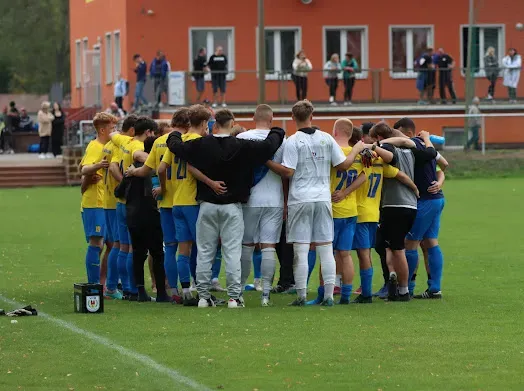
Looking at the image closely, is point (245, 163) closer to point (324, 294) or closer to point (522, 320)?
point (324, 294)

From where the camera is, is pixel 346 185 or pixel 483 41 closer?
pixel 346 185

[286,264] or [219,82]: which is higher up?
[219,82]

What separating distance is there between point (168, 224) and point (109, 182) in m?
1.09

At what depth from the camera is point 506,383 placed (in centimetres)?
910

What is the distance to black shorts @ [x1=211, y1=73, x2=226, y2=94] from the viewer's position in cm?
4244

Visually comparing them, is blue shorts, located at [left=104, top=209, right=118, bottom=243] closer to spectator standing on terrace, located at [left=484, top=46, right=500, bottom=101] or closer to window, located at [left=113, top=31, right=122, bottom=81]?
spectator standing on terrace, located at [left=484, top=46, right=500, bottom=101]

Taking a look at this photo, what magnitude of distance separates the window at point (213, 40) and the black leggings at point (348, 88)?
16.5 ft

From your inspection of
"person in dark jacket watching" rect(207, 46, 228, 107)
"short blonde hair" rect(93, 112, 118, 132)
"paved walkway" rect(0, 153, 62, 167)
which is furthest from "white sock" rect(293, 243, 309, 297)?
"person in dark jacket watching" rect(207, 46, 228, 107)

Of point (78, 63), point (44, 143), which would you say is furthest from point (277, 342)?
point (78, 63)

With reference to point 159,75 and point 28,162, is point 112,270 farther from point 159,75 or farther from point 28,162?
point 159,75

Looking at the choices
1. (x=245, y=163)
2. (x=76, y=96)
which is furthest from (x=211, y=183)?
(x=76, y=96)

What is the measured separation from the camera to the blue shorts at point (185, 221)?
43.7 ft

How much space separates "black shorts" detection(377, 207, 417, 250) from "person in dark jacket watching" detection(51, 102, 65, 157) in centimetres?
2997

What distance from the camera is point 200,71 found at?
41875mm
